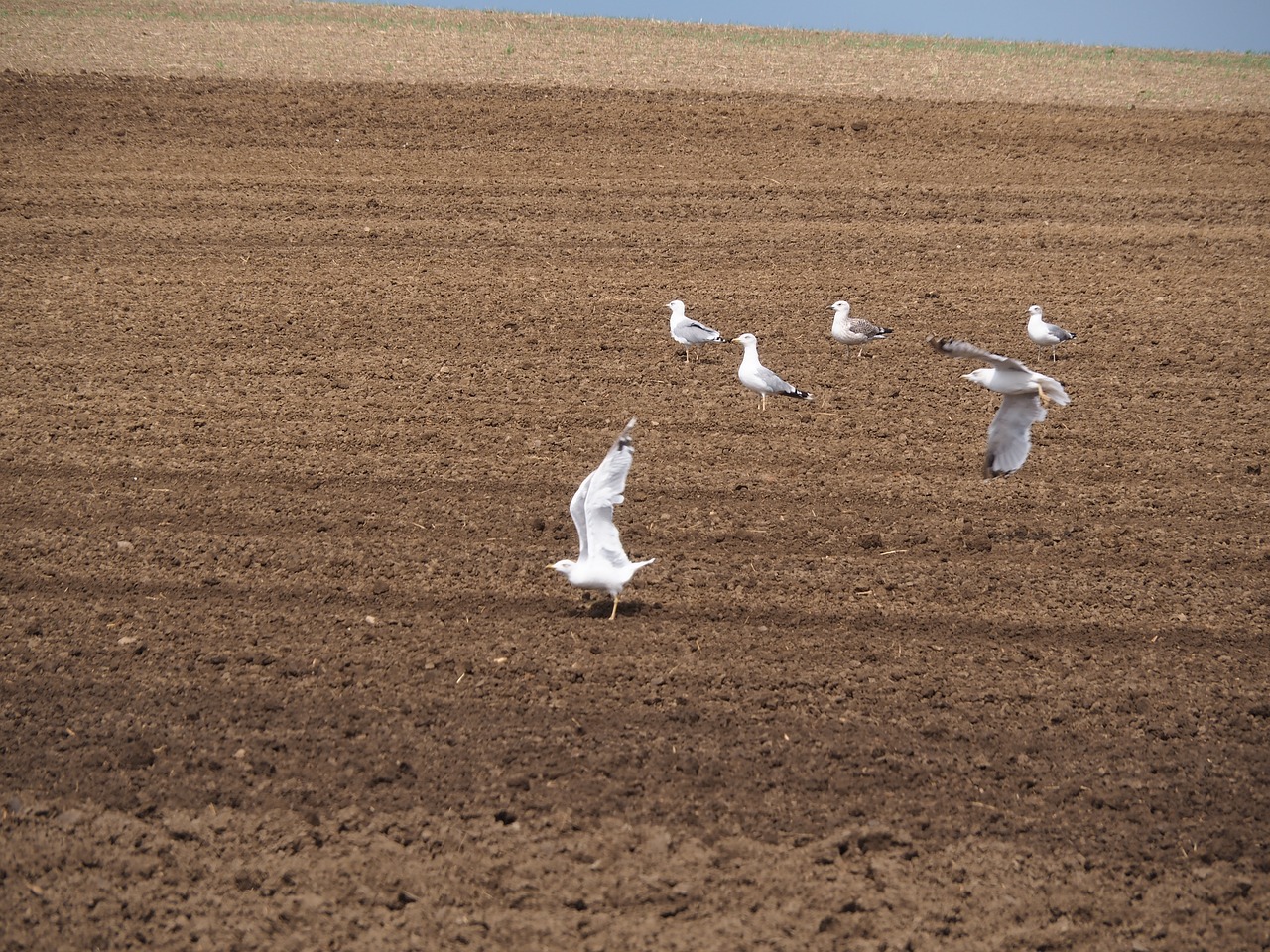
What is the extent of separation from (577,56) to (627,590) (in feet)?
59.4

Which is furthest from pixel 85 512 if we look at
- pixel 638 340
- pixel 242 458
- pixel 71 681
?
pixel 638 340

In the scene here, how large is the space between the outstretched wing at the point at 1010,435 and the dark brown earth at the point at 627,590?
559mm

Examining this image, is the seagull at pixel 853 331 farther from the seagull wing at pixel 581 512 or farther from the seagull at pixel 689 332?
the seagull wing at pixel 581 512

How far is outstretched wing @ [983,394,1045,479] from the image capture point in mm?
8484

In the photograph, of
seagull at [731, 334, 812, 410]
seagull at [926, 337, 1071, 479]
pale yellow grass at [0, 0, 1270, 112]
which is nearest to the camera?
seagull at [926, 337, 1071, 479]

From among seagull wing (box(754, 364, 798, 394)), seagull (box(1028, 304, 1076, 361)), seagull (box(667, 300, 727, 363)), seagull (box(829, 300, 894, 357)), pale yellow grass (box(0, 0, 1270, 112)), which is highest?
pale yellow grass (box(0, 0, 1270, 112))

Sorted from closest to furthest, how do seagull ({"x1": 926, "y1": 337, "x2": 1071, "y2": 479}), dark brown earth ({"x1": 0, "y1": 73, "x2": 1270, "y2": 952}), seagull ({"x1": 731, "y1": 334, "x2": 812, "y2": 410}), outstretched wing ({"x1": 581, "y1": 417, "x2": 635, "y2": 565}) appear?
1. dark brown earth ({"x1": 0, "y1": 73, "x2": 1270, "y2": 952})
2. outstretched wing ({"x1": 581, "y1": 417, "x2": 635, "y2": 565})
3. seagull ({"x1": 926, "y1": 337, "x2": 1071, "y2": 479})
4. seagull ({"x1": 731, "y1": 334, "x2": 812, "y2": 410})

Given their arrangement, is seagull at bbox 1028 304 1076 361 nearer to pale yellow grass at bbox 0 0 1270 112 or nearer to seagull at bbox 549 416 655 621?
seagull at bbox 549 416 655 621

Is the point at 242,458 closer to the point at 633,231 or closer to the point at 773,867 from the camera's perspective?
the point at 773,867

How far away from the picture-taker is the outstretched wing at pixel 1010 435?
8.48 meters

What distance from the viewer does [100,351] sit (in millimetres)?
11758

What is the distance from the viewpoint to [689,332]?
11445 millimetres

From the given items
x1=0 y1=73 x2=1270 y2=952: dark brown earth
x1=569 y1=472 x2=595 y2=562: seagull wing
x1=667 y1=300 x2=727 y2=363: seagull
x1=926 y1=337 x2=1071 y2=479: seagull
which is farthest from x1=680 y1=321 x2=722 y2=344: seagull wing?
x1=569 y1=472 x2=595 y2=562: seagull wing

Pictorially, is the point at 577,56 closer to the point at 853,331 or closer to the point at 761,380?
the point at 853,331
